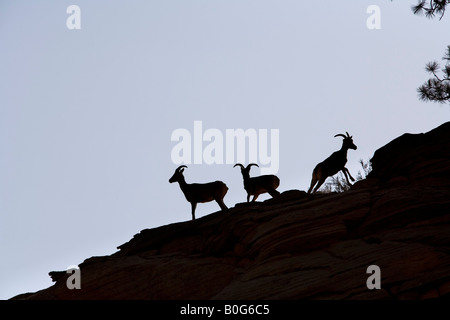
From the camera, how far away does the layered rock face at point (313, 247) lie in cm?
1065

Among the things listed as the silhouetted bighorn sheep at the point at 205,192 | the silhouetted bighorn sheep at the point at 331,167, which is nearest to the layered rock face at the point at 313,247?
the silhouetted bighorn sheep at the point at 331,167

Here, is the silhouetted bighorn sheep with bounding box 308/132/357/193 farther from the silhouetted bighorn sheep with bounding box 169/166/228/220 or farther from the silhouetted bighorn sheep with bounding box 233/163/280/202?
the silhouetted bighorn sheep with bounding box 169/166/228/220

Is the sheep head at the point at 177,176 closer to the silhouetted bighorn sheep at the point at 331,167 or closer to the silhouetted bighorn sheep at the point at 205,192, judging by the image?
the silhouetted bighorn sheep at the point at 205,192

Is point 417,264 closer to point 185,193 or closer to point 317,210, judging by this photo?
point 317,210

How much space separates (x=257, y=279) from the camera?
11422mm

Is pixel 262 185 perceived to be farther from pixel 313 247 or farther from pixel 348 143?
pixel 313 247

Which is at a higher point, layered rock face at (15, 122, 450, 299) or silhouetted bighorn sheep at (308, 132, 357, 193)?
silhouetted bighorn sheep at (308, 132, 357, 193)

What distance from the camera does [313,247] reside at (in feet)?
39.9

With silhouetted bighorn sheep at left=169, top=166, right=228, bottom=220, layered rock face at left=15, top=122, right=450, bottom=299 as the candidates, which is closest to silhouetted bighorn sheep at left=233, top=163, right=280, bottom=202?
silhouetted bighorn sheep at left=169, top=166, right=228, bottom=220

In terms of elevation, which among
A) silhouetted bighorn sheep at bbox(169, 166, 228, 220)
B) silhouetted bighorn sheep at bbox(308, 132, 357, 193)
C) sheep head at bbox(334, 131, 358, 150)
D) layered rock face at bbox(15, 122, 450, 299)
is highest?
sheep head at bbox(334, 131, 358, 150)

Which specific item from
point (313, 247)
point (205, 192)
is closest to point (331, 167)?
point (205, 192)

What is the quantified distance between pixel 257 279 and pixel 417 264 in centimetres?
277

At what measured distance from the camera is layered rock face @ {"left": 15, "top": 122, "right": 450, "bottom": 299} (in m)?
10.6
